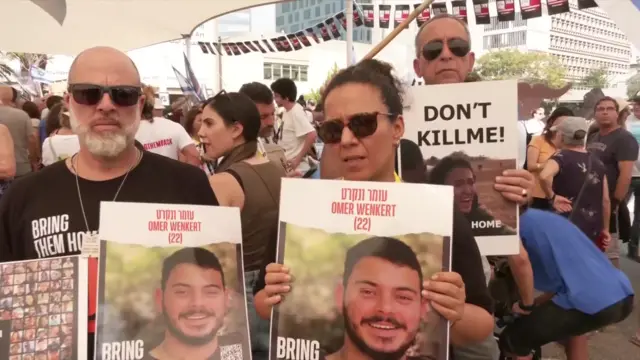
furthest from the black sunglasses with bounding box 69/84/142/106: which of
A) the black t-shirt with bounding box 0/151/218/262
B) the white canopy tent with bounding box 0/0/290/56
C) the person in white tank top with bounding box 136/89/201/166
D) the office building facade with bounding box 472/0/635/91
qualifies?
the office building facade with bounding box 472/0/635/91

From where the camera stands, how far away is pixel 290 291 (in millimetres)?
1365

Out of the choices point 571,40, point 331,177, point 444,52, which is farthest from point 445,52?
point 571,40

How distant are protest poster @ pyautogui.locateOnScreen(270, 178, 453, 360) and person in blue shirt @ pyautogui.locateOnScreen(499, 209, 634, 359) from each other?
6.62 ft

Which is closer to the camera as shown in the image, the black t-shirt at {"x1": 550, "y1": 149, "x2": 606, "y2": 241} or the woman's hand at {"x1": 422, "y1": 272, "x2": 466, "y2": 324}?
the woman's hand at {"x1": 422, "y1": 272, "x2": 466, "y2": 324}

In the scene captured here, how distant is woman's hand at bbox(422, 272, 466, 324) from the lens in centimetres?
128

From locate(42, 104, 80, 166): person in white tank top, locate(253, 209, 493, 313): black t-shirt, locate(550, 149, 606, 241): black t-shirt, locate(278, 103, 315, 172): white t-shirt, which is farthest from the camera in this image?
locate(278, 103, 315, 172): white t-shirt

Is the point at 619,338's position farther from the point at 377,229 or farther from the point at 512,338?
the point at 377,229

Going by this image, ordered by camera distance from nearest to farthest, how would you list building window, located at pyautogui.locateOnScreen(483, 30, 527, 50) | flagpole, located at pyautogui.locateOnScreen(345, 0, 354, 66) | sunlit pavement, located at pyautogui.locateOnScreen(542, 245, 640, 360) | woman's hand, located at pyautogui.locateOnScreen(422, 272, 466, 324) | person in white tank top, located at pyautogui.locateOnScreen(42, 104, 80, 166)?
woman's hand, located at pyautogui.locateOnScreen(422, 272, 466, 324) < person in white tank top, located at pyautogui.locateOnScreen(42, 104, 80, 166) < sunlit pavement, located at pyautogui.locateOnScreen(542, 245, 640, 360) < flagpole, located at pyautogui.locateOnScreen(345, 0, 354, 66) < building window, located at pyautogui.locateOnScreen(483, 30, 527, 50)

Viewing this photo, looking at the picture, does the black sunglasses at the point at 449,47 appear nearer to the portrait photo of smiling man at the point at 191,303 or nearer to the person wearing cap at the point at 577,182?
the portrait photo of smiling man at the point at 191,303

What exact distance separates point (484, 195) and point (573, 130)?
313cm

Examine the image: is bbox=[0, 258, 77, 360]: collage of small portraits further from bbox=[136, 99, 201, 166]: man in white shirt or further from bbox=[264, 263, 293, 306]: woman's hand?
bbox=[136, 99, 201, 166]: man in white shirt

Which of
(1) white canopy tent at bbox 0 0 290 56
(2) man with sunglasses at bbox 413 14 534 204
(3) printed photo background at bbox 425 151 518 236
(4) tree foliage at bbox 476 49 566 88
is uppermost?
(4) tree foliage at bbox 476 49 566 88

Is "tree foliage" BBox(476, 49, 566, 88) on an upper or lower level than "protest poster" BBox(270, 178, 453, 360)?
upper

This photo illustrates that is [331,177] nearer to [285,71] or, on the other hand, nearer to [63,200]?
[63,200]
